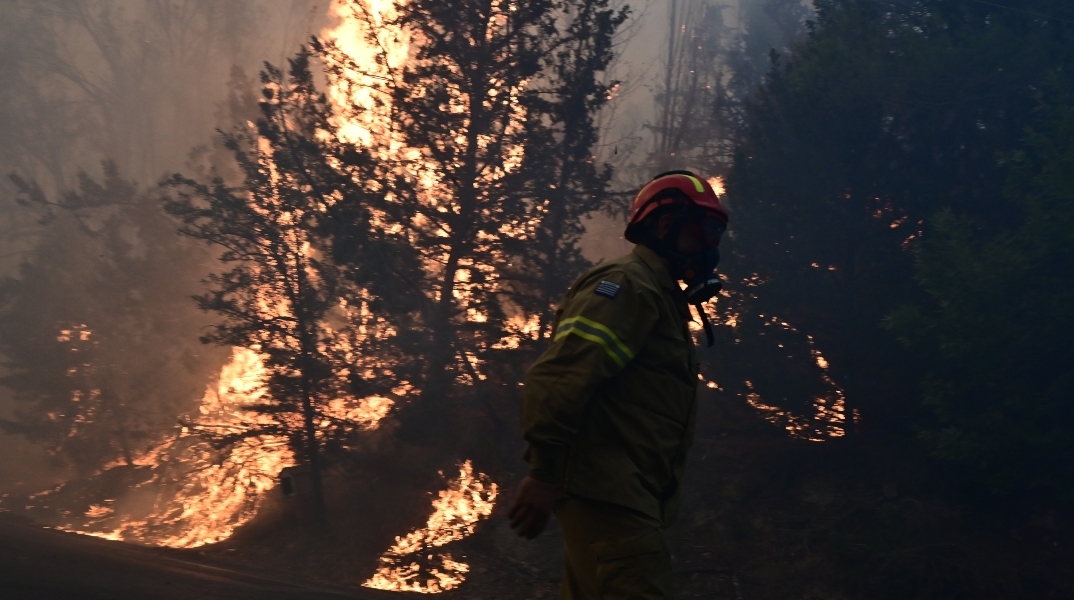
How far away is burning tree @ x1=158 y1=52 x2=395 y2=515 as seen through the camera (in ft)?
50.5

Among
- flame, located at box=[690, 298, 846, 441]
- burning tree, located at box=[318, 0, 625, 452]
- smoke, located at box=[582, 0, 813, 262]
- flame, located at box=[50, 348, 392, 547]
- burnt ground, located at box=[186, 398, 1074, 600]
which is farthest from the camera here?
smoke, located at box=[582, 0, 813, 262]

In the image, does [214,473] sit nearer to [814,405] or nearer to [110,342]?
[110,342]

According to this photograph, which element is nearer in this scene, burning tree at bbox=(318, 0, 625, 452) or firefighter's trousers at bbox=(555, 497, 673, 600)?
firefighter's trousers at bbox=(555, 497, 673, 600)

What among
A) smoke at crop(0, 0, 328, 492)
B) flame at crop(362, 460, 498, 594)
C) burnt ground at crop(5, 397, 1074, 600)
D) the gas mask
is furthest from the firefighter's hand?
smoke at crop(0, 0, 328, 492)

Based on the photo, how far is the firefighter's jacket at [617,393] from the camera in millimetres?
2746

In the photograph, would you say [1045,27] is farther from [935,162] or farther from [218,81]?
[218,81]

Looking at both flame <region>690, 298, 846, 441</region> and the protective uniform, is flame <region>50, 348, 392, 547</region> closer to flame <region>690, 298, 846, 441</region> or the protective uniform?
flame <region>690, 298, 846, 441</region>

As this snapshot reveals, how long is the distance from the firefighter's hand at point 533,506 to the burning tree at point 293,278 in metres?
12.7

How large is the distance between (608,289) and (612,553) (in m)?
0.86

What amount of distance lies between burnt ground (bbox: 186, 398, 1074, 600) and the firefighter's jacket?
26.0 feet

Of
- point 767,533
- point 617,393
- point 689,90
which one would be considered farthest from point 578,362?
point 689,90

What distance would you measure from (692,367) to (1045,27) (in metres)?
10.6

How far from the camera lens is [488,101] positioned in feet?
51.6

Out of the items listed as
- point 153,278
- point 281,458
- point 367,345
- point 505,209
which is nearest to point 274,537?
point 281,458
